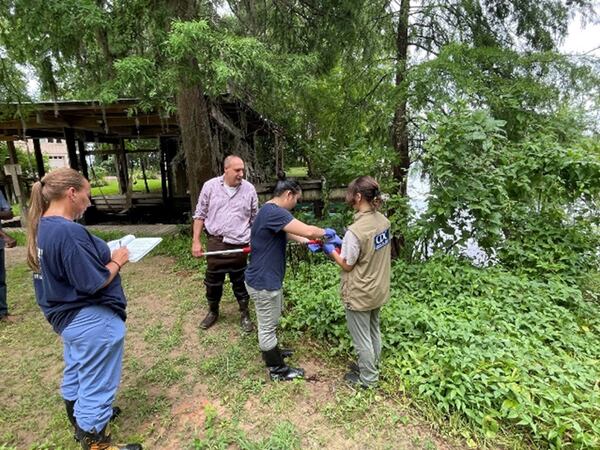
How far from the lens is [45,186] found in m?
1.85

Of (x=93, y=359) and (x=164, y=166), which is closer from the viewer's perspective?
(x=93, y=359)

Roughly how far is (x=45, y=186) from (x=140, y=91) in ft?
7.84

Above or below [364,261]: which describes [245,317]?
below

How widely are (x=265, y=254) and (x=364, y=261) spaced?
69cm

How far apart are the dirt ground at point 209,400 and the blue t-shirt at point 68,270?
93 cm

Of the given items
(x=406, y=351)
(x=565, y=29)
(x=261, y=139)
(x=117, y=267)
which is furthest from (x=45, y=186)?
(x=261, y=139)

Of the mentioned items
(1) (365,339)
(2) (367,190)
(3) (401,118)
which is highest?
(3) (401,118)

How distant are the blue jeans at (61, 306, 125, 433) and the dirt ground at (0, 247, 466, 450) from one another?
417mm

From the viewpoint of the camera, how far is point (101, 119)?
841 centimetres

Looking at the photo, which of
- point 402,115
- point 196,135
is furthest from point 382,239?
point 196,135

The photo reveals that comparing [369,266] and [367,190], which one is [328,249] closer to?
[369,266]

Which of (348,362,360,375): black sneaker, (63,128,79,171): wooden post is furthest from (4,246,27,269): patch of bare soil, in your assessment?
(348,362,360,375): black sneaker

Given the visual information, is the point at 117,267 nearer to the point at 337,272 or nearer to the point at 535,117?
the point at 337,272

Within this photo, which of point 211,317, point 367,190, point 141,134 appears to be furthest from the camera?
point 141,134
